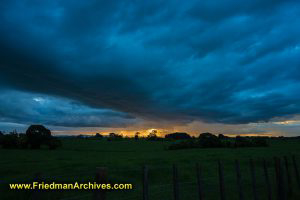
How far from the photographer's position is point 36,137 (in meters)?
43.7

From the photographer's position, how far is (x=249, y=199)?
14148 mm

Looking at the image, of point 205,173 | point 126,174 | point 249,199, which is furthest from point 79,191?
point 205,173

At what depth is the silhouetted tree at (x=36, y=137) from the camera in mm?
43656

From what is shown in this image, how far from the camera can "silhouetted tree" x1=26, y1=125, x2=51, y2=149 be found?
4366cm

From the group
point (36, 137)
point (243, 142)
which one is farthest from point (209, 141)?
point (36, 137)

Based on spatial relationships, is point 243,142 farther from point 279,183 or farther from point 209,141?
point 279,183

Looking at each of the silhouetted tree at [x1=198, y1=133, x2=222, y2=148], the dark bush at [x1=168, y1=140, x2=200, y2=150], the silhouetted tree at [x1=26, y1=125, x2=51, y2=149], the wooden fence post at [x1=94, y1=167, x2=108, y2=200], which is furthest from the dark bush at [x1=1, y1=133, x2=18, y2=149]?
the silhouetted tree at [x1=198, y1=133, x2=222, y2=148]

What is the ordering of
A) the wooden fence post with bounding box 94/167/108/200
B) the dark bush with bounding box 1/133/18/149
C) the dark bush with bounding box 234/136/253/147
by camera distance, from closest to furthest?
the wooden fence post with bounding box 94/167/108/200, the dark bush with bounding box 1/133/18/149, the dark bush with bounding box 234/136/253/147

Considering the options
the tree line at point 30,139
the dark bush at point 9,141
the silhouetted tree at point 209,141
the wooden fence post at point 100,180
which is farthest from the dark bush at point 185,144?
the wooden fence post at point 100,180

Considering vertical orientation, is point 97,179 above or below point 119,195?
above

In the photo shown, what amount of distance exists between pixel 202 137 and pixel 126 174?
55.2 m

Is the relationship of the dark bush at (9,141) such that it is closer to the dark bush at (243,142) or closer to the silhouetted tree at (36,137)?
the silhouetted tree at (36,137)

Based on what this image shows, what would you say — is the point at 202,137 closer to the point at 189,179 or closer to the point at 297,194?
the point at 189,179

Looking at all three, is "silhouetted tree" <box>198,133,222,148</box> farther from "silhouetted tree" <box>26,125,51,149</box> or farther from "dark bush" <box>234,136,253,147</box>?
"silhouetted tree" <box>26,125,51,149</box>
